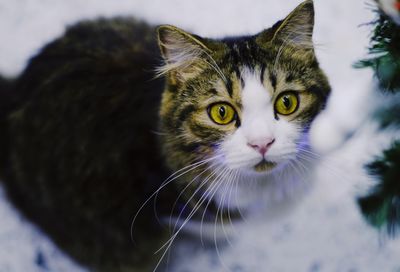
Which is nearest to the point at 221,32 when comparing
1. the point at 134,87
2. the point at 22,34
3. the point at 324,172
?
the point at 134,87

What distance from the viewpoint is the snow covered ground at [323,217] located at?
3.58ft

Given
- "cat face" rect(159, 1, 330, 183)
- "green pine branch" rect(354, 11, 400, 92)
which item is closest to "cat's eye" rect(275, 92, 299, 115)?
"cat face" rect(159, 1, 330, 183)

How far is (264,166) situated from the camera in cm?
89

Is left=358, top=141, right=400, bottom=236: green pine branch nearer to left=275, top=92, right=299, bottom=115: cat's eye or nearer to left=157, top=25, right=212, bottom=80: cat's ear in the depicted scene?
left=275, top=92, right=299, bottom=115: cat's eye

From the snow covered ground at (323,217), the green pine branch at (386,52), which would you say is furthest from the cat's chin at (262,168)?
the green pine branch at (386,52)

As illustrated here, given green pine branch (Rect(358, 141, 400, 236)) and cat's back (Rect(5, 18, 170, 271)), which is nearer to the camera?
green pine branch (Rect(358, 141, 400, 236))

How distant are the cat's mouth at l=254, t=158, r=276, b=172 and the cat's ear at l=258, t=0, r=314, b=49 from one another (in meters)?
0.22

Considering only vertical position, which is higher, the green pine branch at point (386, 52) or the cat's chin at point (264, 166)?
the green pine branch at point (386, 52)

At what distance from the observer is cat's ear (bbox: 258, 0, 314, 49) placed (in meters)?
0.84

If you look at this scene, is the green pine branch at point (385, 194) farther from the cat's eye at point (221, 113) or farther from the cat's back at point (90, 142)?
the cat's back at point (90, 142)

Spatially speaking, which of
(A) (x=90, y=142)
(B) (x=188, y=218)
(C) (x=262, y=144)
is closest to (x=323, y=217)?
(B) (x=188, y=218)

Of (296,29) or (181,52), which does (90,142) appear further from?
(296,29)

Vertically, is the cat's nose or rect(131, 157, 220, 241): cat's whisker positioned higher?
the cat's nose

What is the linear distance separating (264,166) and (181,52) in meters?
0.25
